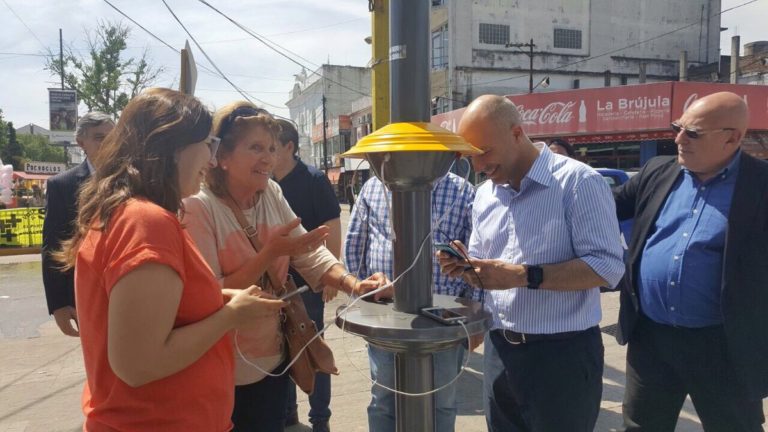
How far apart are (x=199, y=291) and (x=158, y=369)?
0.22m

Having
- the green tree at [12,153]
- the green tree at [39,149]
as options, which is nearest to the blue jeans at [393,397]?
the green tree at [12,153]

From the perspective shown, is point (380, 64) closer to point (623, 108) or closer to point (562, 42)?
point (623, 108)

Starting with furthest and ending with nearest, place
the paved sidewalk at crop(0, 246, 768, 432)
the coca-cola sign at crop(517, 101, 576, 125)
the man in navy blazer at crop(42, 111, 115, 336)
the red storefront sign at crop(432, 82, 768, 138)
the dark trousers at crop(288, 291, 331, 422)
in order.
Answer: the coca-cola sign at crop(517, 101, 576, 125), the red storefront sign at crop(432, 82, 768, 138), the paved sidewalk at crop(0, 246, 768, 432), the dark trousers at crop(288, 291, 331, 422), the man in navy blazer at crop(42, 111, 115, 336)

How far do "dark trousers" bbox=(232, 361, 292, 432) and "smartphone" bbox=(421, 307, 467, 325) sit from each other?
100cm

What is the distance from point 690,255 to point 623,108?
2002 centimetres

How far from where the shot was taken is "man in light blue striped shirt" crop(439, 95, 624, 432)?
1.96 m

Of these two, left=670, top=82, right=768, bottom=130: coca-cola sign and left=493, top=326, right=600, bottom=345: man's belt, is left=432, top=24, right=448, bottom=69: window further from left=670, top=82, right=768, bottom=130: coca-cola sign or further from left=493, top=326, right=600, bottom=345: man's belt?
left=493, top=326, right=600, bottom=345: man's belt

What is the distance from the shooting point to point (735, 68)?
2833 cm

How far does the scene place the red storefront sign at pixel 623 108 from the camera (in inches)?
747

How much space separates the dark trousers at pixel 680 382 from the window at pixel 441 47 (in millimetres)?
30417

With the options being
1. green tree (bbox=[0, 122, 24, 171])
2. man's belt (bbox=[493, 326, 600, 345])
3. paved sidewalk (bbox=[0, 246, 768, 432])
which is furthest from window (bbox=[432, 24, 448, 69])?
green tree (bbox=[0, 122, 24, 171])

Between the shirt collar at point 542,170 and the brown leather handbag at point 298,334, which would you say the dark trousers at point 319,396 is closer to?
the brown leather handbag at point 298,334

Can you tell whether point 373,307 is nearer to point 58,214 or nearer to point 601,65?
point 58,214

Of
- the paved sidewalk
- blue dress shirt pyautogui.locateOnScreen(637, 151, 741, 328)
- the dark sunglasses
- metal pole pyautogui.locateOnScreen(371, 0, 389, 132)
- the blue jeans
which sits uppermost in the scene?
metal pole pyautogui.locateOnScreen(371, 0, 389, 132)
